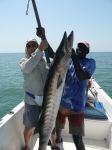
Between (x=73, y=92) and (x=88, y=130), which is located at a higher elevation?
(x=73, y=92)

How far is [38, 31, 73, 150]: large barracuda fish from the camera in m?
3.04

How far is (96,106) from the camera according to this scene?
5.88m

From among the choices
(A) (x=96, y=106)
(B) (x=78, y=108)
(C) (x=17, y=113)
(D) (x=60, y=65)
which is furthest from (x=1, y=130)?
(A) (x=96, y=106)

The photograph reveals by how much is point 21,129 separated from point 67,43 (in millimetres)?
2551

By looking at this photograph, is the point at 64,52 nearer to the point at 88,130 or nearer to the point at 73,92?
the point at 73,92

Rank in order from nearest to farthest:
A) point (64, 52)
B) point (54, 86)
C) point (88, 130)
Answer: point (64, 52)
point (54, 86)
point (88, 130)

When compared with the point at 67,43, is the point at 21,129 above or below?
below

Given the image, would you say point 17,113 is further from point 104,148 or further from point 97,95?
point 97,95

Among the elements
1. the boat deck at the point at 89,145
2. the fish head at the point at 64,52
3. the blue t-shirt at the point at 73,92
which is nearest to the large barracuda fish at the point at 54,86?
the fish head at the point at 64,52

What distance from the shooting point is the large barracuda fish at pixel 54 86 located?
3.04 meters

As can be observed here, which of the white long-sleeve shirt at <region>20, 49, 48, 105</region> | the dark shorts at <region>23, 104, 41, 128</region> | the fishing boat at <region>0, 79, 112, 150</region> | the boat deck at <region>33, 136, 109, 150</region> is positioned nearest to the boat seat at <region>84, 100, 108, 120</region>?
the fishing boat at <region>0, 79, 112, 150</region>

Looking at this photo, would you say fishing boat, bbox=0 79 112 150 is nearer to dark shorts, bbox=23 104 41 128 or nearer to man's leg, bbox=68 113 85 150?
dark shorts, bbox=23 104 41 128

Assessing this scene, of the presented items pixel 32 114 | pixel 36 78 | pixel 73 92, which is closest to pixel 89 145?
pixel 32 114

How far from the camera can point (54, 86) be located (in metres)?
3.20
